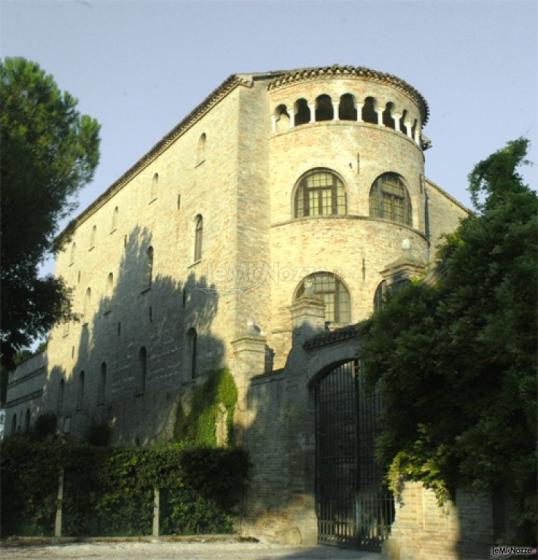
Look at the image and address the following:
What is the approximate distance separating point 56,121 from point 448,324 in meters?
12.7

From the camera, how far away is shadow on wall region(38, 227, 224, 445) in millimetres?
24016

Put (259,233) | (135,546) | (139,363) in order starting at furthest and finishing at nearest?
(139,363) → (259,233) → (135,546)

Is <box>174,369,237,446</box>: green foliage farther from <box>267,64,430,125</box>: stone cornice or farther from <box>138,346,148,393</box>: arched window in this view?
<box>267,64,430,125</box>: stone cornice

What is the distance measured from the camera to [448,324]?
9430 mm

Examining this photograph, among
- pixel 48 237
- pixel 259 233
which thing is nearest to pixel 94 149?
pixel 48 237

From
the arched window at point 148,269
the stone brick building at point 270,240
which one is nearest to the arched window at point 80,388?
the stone brick building at point 270,240

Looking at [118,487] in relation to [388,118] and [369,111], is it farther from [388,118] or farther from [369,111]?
[388,118]

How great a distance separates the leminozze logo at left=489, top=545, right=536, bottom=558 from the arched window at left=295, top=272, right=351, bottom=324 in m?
12.7

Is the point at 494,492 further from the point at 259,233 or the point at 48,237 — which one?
the point at 259,233

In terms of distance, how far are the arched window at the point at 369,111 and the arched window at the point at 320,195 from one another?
119 inches

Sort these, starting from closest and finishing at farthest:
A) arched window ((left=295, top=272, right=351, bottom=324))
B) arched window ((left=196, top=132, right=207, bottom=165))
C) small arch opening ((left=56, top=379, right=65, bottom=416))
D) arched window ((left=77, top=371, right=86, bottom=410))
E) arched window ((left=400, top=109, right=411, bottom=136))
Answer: arched window ((left=295, top=272, right=351, bottom=324)) → arched window ((left=400, top=109, right=411, bottom=136)) → arched window ((left=196, top=132, right=207, bottom=165)) → arched window ((left=77, top=371, right=86, bottom=410)) → small arch opening ((left=56, top=379, right=65, bottom=416))

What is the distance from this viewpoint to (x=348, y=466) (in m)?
16.1

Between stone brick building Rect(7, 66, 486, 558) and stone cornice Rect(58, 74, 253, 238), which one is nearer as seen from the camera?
stone brick building Rect(7, 66, 486, 558)

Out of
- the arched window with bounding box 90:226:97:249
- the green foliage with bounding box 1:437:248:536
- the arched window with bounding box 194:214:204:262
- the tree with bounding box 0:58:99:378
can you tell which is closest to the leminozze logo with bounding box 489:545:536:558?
the green foliage with bounding box 1:437:248:536
